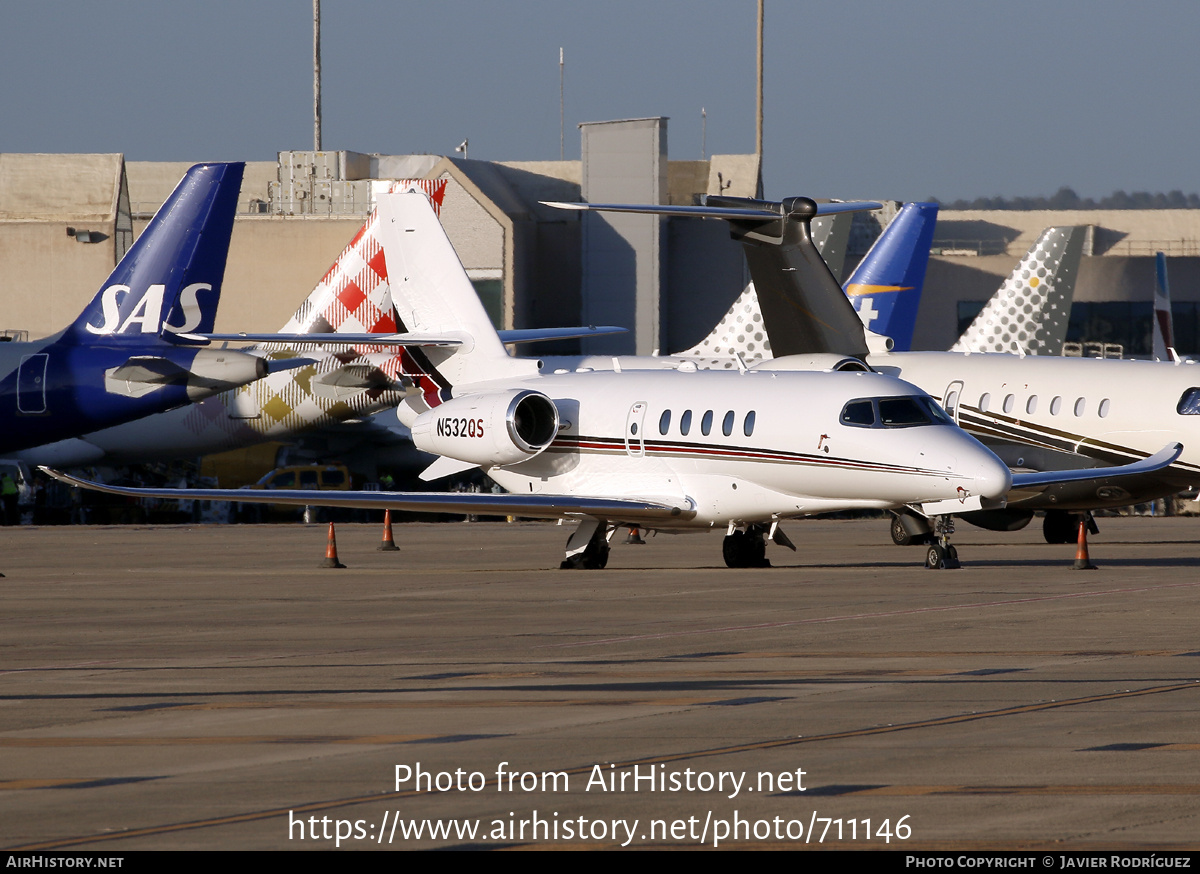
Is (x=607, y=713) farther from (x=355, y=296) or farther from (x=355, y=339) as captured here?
(x=355, y=296)

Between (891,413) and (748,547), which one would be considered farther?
(748,547)

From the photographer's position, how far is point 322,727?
33.1 ft

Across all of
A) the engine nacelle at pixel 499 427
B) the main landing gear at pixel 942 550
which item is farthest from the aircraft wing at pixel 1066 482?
the engine nacelle at pixel 499 427

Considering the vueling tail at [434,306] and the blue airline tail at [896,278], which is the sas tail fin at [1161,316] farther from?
the vueling tail at [434,306]

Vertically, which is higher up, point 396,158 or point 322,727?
point 396,158

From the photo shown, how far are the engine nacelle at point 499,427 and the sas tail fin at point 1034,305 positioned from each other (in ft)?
72.4

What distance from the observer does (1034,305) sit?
44.8m

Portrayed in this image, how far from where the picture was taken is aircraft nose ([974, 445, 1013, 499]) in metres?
21.4

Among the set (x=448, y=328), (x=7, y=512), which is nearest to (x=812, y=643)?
(x=448, y=328)

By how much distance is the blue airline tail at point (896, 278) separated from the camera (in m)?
41.6

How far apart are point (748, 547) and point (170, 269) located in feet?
50.1

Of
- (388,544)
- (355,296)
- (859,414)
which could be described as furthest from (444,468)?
(355,296)

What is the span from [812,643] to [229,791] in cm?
732
